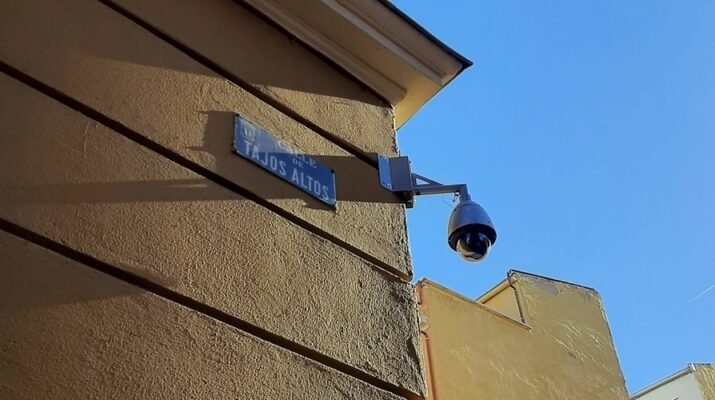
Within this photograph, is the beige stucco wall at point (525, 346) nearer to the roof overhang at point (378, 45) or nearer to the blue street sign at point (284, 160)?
the roof overhang at point (378, 45)

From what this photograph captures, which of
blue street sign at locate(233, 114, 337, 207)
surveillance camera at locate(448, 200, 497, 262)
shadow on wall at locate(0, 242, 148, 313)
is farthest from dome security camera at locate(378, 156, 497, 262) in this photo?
shadow on wall at locate(0, 242, 148, 313)

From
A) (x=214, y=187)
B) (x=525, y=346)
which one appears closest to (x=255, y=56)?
(x=214, y=187)

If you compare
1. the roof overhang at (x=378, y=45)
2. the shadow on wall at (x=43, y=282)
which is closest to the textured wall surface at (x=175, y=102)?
the roof overhang at (x=378, y=45)

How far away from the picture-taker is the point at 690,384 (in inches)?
337

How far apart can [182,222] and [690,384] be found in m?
7.52

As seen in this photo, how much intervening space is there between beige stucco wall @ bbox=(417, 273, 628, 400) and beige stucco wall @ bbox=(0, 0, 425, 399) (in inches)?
115

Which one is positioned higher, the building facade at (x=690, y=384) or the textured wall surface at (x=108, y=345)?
the building facade at (x=690, y=384)

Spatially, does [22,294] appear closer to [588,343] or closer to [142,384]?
[142,384]

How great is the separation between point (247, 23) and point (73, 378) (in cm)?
170

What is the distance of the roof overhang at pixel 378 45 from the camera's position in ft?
11.1

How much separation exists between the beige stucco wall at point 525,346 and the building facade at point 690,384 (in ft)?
5.84

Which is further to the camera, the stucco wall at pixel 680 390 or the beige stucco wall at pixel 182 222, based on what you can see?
the stucco wall at pixel 680 390


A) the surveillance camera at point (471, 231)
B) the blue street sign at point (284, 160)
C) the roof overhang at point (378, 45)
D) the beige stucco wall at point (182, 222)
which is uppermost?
the roof overhang at point (378, 45)

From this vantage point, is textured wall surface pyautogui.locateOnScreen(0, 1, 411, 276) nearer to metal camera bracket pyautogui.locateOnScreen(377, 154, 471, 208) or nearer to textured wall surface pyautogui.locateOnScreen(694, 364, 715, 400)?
metal camera bracket pyautogui.locateOnScreen(377, 154, 471, 208)
